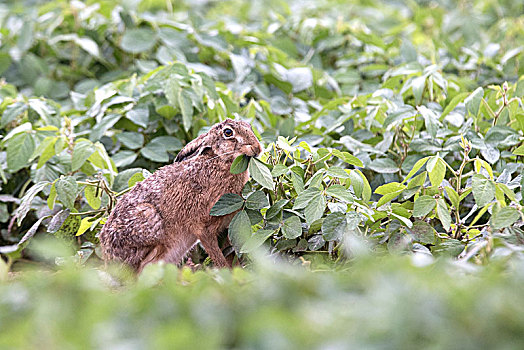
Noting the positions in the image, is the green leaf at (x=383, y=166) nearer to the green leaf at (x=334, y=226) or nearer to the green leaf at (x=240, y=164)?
the green leaf at (x=334, y=226)

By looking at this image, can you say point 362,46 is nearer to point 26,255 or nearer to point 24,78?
point 24,78

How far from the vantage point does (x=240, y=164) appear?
1.61 metres

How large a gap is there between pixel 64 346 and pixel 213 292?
0.31 metres

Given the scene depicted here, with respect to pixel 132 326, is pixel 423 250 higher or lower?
lower

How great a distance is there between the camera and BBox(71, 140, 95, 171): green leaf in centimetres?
198

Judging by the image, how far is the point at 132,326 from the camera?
936mm

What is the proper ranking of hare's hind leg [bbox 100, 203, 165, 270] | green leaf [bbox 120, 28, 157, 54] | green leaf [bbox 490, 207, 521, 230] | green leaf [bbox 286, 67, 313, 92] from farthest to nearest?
green leaf [bbox 120, 28, 157, 54], green leaf [bbox 286, 67, 313, 92], hare's hind leg [bbox 100, 203, 165, 270], green leaf [bbox 490, 207, 521, 230]

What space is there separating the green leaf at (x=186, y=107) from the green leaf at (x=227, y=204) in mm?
613

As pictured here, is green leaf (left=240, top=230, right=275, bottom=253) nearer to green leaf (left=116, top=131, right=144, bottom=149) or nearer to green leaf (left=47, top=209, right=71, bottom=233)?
green leaf (left=47, top=209, right=71, bottom=233)

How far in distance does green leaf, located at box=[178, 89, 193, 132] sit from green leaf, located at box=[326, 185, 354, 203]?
0.71 m

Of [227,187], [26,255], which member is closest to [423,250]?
[227,187]

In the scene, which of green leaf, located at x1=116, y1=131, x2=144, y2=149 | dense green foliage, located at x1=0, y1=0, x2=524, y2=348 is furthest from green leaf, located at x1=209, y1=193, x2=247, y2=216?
green leaf, located at x1=116, y1=131, x2=144, y2=149

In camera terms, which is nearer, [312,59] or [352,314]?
[352,314]

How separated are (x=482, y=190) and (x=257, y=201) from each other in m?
0.58
